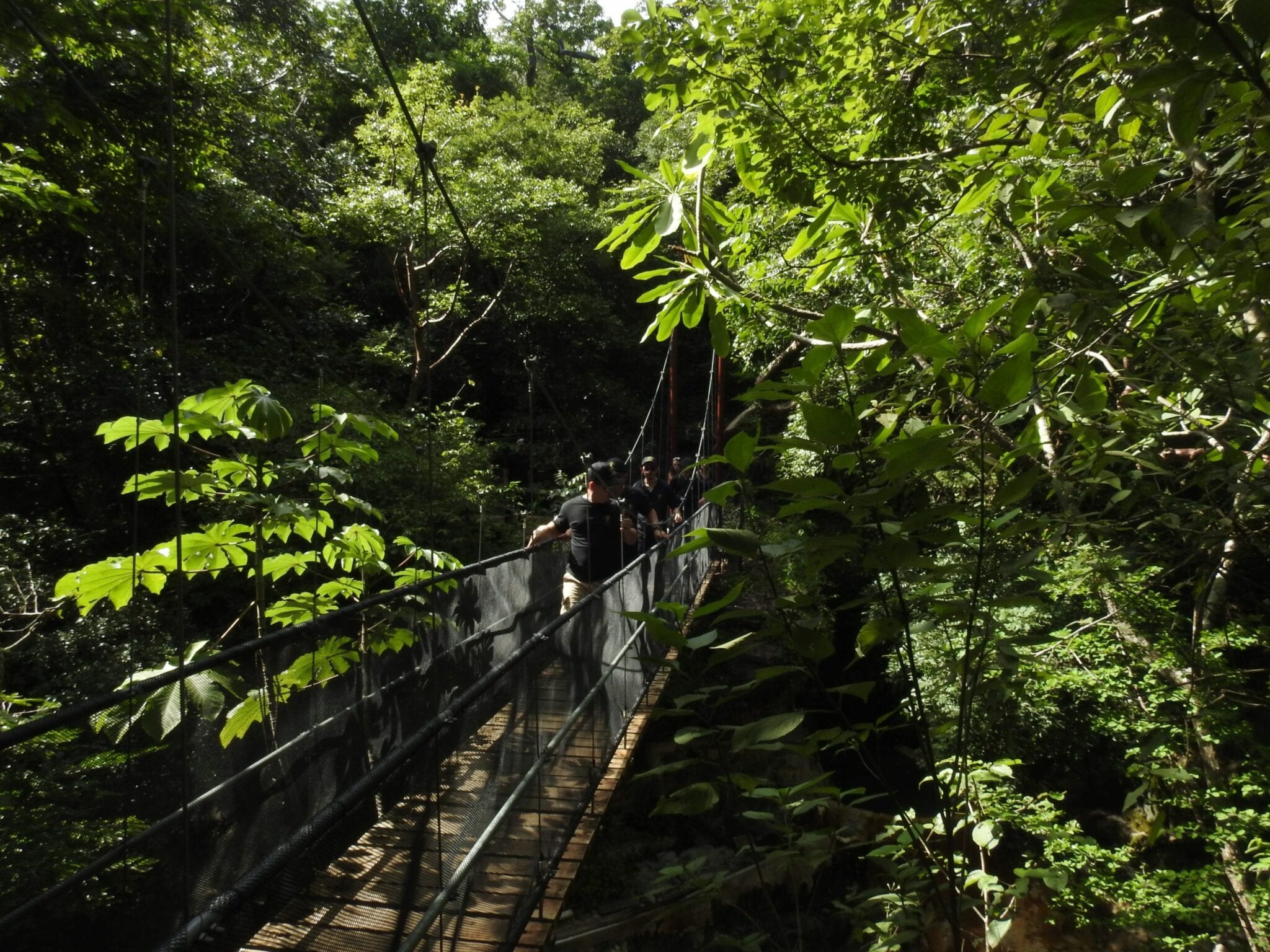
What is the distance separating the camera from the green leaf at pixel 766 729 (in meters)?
0.71

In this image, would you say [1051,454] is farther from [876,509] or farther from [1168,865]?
[1168,865]

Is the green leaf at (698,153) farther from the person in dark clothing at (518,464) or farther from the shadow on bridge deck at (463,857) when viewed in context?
the person in dark clothing at (518,464)

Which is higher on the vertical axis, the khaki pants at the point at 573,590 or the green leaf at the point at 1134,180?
the green leaf at the point at 1134,180

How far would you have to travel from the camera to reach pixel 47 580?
4.48 metres

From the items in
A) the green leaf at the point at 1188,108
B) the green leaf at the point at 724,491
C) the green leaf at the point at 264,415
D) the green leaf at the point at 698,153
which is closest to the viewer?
the green leaf at the point at 1188,108

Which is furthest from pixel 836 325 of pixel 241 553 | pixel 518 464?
pixel 518 464

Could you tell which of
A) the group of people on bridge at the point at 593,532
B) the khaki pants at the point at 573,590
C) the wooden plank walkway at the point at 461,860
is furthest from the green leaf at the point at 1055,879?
the khaki pants at the point at 573,590

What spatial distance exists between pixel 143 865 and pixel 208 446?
4.18m

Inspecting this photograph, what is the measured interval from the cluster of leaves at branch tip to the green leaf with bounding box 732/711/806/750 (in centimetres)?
84

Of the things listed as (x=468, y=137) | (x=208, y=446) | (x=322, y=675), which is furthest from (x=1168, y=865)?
(x=468, y=137)

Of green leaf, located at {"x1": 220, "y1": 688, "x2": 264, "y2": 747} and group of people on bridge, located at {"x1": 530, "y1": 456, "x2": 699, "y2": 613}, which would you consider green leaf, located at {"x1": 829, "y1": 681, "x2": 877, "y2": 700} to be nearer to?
green leaf, located at {"x1": 220, "y1": 688, "x2": 264, "y2": 747}

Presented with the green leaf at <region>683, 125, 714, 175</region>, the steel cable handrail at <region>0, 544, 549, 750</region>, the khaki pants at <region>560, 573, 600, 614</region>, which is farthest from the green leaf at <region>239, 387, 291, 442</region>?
the khaki pants at <region>560, 573, 600, 614</region>

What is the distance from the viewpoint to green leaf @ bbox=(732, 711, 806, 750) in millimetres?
714

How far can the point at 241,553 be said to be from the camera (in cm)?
185
